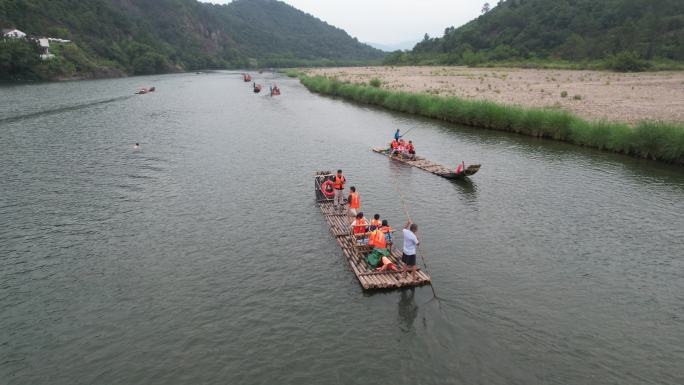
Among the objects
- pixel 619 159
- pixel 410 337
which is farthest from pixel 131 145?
pixel 619 159

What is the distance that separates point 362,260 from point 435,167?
17.5 meters

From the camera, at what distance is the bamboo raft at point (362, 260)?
16.9 metres

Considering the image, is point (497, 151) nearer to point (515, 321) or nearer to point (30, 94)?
point (515, 321)

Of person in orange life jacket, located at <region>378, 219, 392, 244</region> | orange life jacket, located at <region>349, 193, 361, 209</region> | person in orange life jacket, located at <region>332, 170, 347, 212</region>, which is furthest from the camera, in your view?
person in orange life jacket, located at <region>332, 170, 347, 212</region>

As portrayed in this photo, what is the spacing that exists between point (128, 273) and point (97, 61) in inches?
5603

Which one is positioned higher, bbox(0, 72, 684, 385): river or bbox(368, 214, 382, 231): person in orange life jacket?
bbox(368, 214, 382, 231): person in orange life jacket

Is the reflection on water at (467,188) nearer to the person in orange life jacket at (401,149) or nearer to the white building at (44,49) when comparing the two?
the person in orange life jacket at (401,149)

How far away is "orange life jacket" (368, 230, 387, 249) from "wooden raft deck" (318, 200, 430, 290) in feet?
2.94

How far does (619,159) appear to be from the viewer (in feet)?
121

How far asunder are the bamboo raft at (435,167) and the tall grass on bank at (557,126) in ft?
54.6

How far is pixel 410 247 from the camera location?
1681cm

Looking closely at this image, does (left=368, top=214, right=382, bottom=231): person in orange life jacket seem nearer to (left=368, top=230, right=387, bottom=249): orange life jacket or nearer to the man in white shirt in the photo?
(left=368, top=230, right=387, bottom=249): orange life jacket

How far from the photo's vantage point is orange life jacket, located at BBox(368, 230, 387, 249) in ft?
59.7

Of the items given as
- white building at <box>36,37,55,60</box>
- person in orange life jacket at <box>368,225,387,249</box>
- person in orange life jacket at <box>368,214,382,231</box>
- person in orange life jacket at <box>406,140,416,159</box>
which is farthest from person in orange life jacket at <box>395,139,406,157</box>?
white building at <box>36,37,55,60</box>
